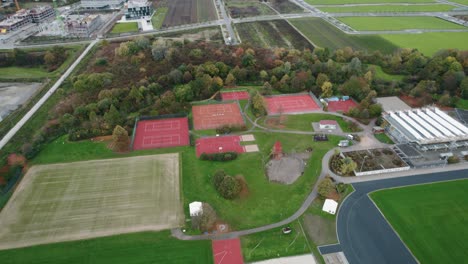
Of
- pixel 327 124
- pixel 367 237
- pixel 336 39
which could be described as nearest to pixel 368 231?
pixel 367 237

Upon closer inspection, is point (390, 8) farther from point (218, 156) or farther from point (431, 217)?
point (218, 156)

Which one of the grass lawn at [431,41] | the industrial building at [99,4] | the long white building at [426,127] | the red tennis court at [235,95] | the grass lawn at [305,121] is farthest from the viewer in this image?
the industrial building at [99,4]

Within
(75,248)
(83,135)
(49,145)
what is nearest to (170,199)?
(75,248)

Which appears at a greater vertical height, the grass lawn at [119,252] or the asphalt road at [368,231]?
the asphalt road at [368,231]

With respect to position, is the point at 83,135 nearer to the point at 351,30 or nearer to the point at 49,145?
the point at 49,145

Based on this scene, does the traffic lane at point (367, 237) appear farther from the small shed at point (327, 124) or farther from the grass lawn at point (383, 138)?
the small shed at point (327, 124)

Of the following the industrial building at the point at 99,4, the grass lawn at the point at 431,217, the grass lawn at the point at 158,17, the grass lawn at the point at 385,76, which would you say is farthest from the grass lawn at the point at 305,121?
the industrial building at the point at 99,4

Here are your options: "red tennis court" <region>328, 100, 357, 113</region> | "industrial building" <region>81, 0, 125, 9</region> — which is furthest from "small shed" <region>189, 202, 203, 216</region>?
"industrial building" <region>81, 0, 125, 9</region>
